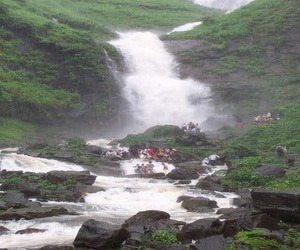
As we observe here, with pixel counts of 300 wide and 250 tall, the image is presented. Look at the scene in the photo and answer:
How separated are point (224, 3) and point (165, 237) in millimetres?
83316

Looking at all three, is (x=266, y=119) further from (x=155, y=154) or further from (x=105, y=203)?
(x=105, y=203)

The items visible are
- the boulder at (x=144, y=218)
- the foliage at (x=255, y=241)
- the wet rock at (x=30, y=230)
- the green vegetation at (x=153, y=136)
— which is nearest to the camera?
the foliage at (x=255, y=241)

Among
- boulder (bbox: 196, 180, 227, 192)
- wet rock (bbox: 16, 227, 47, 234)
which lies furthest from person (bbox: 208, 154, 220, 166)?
wet rock (bbox: 16, 227, 47, 234)

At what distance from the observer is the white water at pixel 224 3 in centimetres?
8838

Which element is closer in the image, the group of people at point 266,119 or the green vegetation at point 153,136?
the green vegetation at point 153,136

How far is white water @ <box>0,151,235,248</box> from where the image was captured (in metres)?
14.7

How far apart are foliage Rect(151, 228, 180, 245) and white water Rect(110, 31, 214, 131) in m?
29.6

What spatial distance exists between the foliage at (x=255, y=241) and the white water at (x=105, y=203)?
3756 millimetres

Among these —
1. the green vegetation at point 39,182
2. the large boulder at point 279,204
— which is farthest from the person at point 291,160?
the green vegetation at point 39,182

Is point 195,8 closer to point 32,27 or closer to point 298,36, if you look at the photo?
point 298,36

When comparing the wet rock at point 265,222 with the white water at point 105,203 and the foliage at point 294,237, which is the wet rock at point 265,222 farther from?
the white water at point 105,203

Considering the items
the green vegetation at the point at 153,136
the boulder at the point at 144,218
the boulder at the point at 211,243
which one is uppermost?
the green vegetation at the point at 153,136

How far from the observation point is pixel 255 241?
1291 centimetres

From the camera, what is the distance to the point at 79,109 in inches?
1649
